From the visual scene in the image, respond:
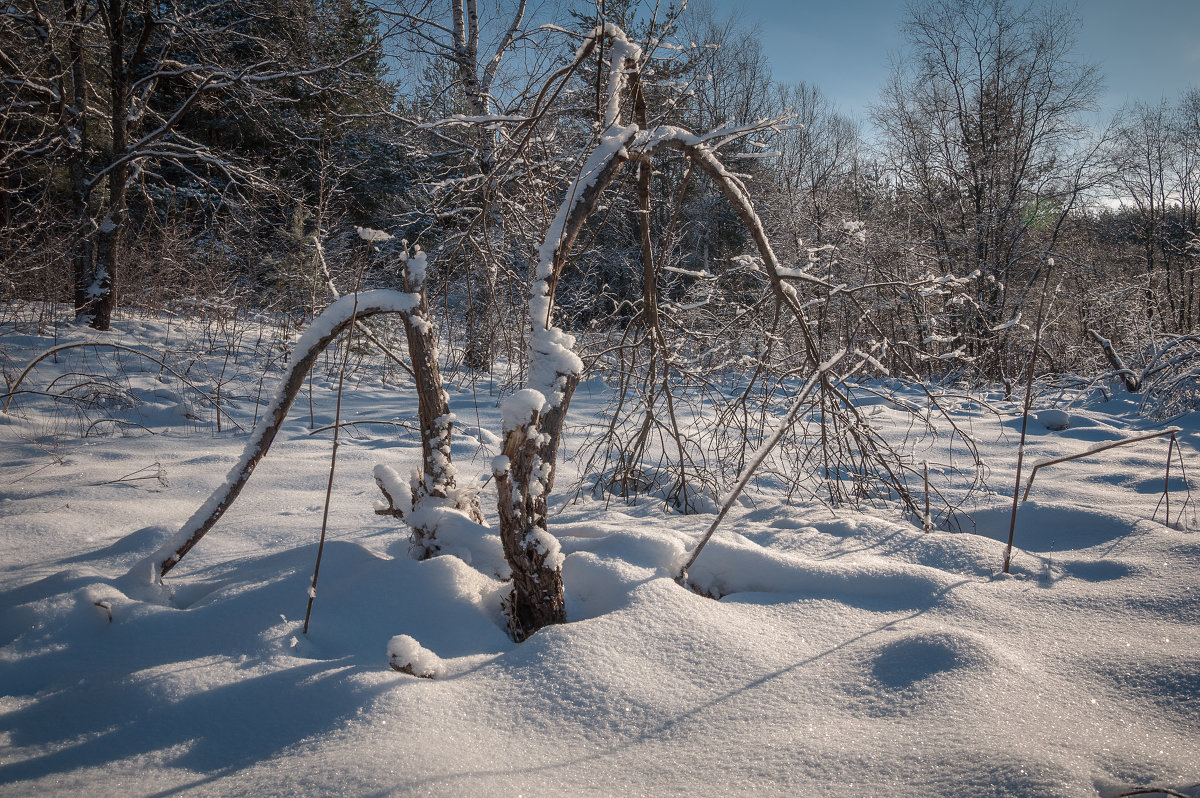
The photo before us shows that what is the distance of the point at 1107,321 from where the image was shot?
9672mm

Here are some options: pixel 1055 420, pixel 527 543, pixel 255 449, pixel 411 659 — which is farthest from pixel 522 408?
pixel 1055 420

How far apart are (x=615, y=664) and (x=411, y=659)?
0.47 m

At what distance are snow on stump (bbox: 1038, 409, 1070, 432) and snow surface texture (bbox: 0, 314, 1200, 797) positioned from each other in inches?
131

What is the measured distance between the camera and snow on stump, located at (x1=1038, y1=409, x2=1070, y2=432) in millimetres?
4758

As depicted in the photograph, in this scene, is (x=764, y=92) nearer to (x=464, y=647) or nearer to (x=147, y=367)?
(x=147, y=367)

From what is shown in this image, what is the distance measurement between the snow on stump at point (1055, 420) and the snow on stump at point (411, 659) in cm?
549

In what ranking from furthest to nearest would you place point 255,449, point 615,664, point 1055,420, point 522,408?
point 1055,420 → point 255,449 → point 522,408 → point 615,664

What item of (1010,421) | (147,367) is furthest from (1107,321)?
(147,367)

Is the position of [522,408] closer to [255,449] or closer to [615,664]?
[615,664]

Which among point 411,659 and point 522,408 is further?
point 522,408

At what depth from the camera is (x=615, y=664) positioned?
1.27 metres

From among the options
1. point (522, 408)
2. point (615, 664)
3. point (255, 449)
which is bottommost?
point (615, 664)

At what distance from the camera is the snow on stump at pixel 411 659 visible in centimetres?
128

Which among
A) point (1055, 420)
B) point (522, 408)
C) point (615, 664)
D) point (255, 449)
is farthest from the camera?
point (1055, 420)
